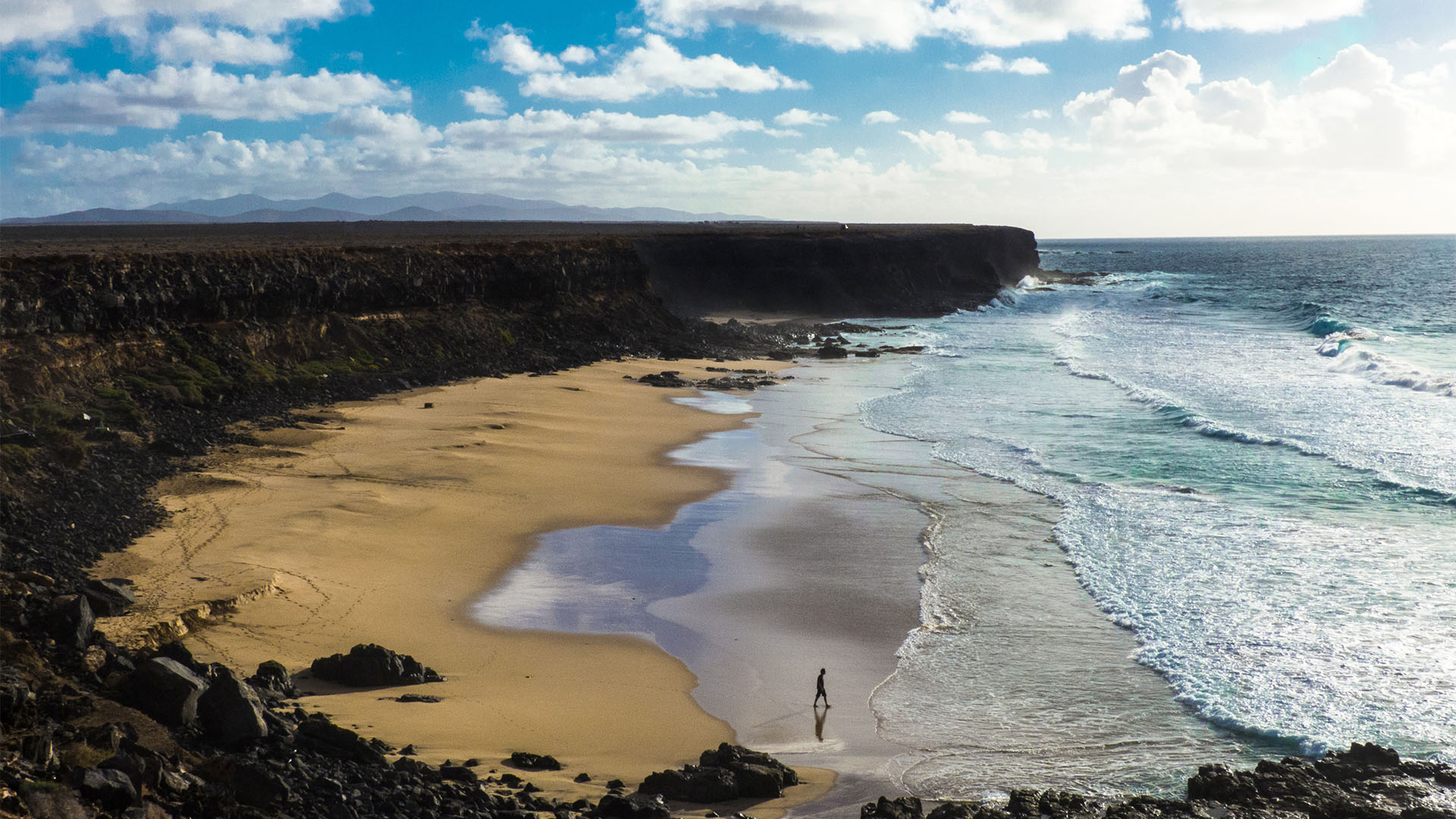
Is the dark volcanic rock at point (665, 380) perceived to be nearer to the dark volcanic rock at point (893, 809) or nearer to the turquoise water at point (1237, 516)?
the turquoise water at point (1237, 516)

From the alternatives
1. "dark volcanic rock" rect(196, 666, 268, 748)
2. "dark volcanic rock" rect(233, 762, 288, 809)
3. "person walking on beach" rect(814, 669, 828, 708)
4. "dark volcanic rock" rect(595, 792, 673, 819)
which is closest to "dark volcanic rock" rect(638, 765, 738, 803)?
"dark volcanic rock" rect(595, 792, 673, 819)

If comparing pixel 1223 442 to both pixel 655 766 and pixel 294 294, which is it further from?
pixel 294 294

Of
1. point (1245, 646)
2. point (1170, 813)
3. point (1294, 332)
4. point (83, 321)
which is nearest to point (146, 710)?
point (1170, 813)

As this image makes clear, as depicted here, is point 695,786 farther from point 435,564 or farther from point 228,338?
point 228,338

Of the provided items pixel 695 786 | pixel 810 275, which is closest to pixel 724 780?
pixel 695 786

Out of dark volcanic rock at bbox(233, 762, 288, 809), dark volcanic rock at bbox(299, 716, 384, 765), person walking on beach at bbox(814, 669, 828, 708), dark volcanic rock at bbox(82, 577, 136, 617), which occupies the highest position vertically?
dark volcanic rock at bbox(82, 577, 136, 617)

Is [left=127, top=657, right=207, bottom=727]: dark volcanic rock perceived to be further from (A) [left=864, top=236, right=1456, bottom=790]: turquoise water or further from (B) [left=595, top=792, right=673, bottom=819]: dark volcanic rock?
(A) [left=864, top=236, right=1456, bottom=790]: turquoise water

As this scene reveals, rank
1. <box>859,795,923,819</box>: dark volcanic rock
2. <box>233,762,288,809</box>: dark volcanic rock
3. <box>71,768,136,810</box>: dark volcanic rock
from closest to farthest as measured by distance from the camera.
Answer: <box>71,768,136,810</box>: dark volcanic rock
<box>233,762,288,809</box>: dark volcanic rock
<box>859,795,923,819</box>: dark volcanic rock
